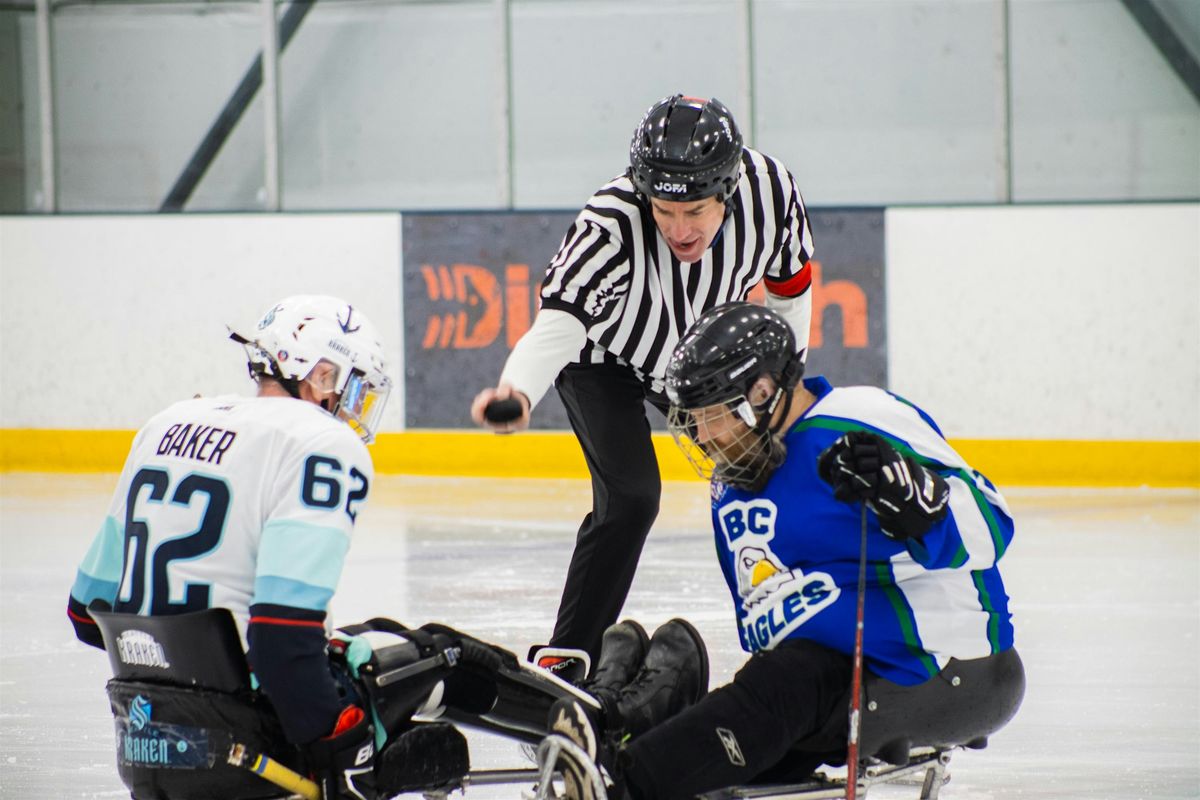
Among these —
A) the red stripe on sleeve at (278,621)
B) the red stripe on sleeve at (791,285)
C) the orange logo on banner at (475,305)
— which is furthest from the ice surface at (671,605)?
the red stripe on sleeve at (278,621)

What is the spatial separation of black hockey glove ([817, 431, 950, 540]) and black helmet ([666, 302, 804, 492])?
0.14 metres

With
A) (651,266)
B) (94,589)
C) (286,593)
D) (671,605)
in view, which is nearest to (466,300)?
(671,605)

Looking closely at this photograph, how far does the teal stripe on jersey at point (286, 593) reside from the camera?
7.50 ft

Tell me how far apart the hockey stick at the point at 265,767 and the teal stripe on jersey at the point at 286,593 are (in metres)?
0.21

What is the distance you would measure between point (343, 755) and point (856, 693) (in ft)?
2.32

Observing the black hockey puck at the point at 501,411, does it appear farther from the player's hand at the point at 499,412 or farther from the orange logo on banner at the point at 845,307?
the orange logo on banner at the point at 845,307

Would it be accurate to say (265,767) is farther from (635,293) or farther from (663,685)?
(635,293)

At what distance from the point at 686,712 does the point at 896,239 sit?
5607mm

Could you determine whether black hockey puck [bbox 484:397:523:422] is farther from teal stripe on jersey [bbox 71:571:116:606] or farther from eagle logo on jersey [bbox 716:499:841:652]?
teal stripe on jersey [bbox 71:571:116:606]

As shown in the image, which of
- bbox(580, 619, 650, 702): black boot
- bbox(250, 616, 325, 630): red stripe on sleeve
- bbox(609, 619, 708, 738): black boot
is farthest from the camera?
bbox(580, 619, 650, 702): black boot

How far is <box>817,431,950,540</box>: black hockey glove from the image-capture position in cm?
247

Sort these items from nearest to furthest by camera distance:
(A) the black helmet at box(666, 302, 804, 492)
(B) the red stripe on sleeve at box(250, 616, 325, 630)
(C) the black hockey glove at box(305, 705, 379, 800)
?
(B) the red stripe on sleeve at box(250, 616, 325, 630) < (C) the black hockey glove at box(305, 705, 379, 800) < (A) the black helmet at box(666, 302, 804, 492)

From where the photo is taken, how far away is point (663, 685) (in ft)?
9.60

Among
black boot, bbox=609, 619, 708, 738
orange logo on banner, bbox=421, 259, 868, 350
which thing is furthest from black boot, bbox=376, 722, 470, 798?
orange logo on banner, bbox=421, 259, 868, 350
